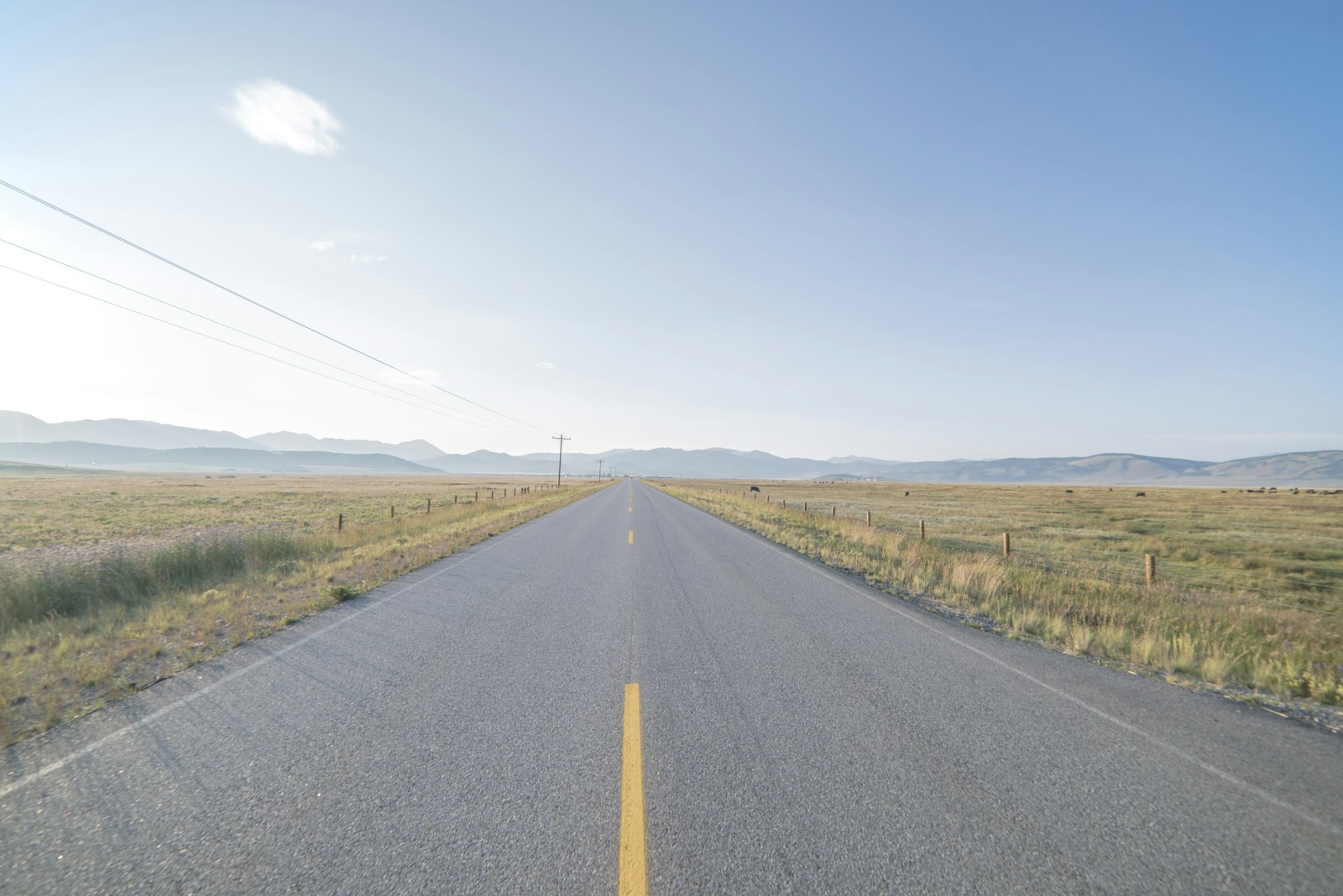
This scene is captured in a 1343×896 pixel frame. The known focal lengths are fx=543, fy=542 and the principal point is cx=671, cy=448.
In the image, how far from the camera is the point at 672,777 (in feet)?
11.8

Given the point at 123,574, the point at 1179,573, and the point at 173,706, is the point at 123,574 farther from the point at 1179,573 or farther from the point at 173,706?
the point at 1179,573

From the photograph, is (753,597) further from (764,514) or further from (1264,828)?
(764,514)

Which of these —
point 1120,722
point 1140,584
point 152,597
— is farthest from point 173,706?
point 1140,584

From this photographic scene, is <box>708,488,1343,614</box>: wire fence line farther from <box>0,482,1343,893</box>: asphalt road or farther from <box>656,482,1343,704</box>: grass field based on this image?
<box>0,482,1343,893</box>: asphalt road

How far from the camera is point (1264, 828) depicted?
10.7ft

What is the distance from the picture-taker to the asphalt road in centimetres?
278

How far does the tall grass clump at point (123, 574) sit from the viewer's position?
26.3 feet

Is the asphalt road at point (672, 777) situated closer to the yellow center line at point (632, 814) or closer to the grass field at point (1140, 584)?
the yellow center line at point (632, 814)

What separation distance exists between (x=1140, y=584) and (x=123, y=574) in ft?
66.8

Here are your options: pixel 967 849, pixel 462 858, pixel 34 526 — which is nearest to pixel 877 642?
pixel 967 849

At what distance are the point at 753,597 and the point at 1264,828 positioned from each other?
6.24 metres

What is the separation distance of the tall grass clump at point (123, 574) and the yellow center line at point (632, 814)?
8909 mm

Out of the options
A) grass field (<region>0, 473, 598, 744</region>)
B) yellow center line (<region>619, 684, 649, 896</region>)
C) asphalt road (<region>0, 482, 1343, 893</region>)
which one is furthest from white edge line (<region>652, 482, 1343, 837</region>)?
grass field (<region>0, 473, 598, 744</region>)

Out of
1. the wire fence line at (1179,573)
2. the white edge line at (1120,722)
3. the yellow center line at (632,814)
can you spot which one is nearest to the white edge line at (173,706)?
the yellow center line at (632,814)
